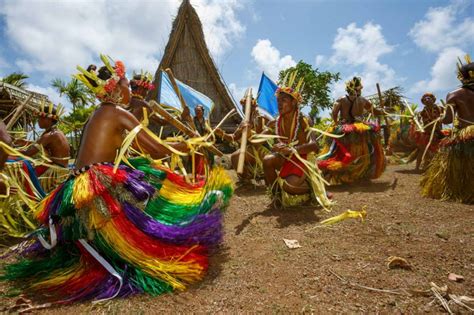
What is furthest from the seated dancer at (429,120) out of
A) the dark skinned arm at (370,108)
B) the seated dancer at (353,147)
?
the seated dancer at (353,147)

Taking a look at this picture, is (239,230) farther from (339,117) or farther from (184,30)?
(184,30)

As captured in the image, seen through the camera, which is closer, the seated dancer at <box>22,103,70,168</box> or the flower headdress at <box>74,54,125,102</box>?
the flower headdress at <box>74,54,125,102</box>

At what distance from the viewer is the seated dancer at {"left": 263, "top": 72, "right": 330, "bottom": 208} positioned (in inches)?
138

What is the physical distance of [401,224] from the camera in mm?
2799

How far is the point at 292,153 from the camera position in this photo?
348 cm

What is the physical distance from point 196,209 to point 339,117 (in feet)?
13.7

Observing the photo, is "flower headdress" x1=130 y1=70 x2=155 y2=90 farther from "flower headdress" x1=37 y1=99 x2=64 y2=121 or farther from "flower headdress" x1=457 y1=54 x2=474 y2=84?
"flower headdress" x1=457 y1=54 x2=474 y2=84

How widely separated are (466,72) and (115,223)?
446cm

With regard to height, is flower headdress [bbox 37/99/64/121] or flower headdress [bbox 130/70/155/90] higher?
flower headdress [bbox 130/70/155/90]

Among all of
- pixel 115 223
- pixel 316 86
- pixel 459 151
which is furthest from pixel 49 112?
pixel 316 86

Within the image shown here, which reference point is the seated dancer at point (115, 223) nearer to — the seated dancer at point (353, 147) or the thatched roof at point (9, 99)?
the seated dancer at point (353, 147)

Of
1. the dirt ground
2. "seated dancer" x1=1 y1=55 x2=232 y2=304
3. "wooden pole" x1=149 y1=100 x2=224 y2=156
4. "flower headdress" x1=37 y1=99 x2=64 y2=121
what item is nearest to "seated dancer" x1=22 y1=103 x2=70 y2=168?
"flower headdress" x1=37 y1=99 x2=64 y2=121

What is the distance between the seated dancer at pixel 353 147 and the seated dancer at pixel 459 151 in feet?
3.70

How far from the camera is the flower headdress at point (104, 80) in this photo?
2.07 metres
